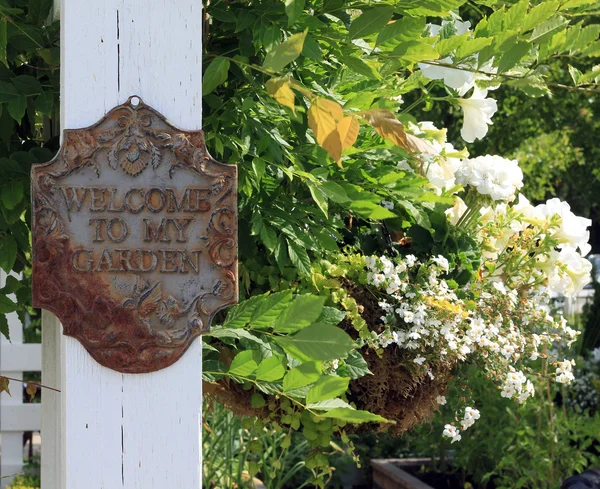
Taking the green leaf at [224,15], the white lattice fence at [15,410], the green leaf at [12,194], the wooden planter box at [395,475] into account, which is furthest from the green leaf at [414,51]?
the white lattice fence at [15,410]

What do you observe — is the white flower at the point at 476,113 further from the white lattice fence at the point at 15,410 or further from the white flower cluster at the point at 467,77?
the white lattice fence at the point at 15,410

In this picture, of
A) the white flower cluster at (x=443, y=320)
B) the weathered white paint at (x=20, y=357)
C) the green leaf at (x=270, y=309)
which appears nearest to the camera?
the green leaf at (x=270, y=309)

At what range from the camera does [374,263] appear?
Answer: 1.91 metres

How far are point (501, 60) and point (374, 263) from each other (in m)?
0.65

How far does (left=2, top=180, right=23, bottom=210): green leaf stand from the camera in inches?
61.1

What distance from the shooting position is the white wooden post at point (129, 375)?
132 cm

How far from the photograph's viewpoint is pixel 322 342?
1218 mm

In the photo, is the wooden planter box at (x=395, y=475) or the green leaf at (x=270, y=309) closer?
the green leaf at (x=270, y=309)

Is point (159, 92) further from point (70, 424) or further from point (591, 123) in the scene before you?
point (591, 123)

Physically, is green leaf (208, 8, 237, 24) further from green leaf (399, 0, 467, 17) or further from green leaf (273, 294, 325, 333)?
green leaf (273, 294, 325, 333)

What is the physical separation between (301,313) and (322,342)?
0.07m

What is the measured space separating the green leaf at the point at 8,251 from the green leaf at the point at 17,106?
25cm

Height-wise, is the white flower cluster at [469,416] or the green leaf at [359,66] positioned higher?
the green leaf at [359,66]

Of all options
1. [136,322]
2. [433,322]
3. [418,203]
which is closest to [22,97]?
[136,322]
